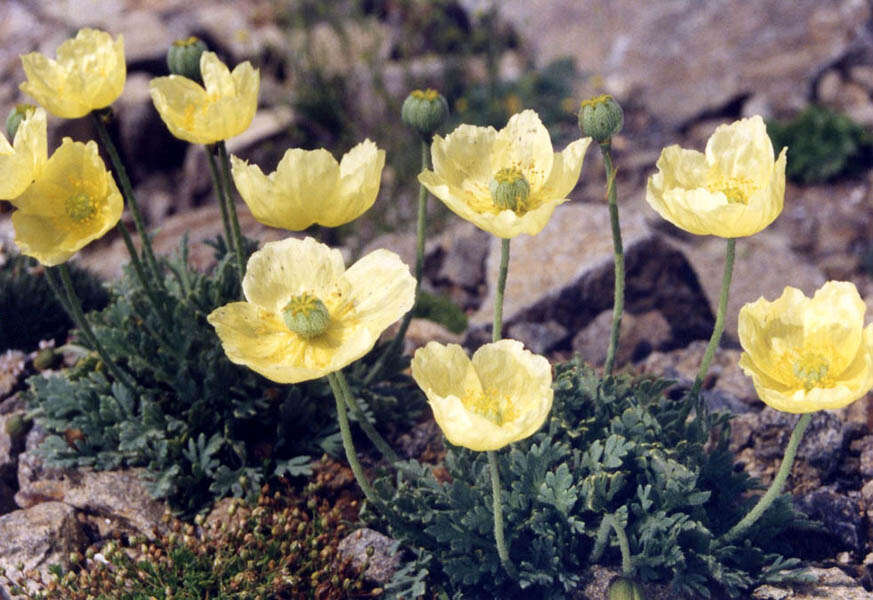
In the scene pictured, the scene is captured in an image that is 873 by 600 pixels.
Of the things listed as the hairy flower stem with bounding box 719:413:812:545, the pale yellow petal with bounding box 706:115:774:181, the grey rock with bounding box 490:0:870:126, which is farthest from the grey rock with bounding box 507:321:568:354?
the grey rock with bounding box 490:0:870:126

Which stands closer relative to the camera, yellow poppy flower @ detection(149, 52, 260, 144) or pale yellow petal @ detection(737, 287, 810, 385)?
pale yellow petal @ detection(737, 287, 810, 385)

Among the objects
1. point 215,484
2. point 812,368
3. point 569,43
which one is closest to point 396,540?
point 215,484

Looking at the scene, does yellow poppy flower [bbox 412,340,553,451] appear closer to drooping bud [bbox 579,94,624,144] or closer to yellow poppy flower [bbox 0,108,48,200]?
drooping bud [bbox 579,94,624,144]

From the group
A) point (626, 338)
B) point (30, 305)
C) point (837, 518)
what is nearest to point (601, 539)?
point (837, 518)

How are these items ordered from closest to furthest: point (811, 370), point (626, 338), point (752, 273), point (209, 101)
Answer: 1. point (811, 370)
2. point (209, 101)
3. point (626, 338)
4. point (752, 273)

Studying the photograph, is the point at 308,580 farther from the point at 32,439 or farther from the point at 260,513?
the point at 32,439

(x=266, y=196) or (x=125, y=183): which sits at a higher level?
(x=266, y=196)

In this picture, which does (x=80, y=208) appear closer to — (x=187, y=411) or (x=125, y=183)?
(x=125, y=183)
